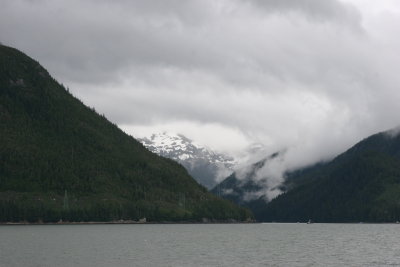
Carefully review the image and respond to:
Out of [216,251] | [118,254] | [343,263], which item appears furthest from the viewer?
[216,251]

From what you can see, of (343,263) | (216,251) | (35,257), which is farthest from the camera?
(216,251)

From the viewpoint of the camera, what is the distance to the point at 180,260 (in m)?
158

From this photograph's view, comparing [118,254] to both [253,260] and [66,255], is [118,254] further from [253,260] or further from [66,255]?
[253,260]

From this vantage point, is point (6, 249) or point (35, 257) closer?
point (35, 257)

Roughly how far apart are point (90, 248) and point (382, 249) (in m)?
92.8

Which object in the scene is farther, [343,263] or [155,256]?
[155,256]

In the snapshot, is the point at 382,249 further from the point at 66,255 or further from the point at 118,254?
Answer: the point at 66,255

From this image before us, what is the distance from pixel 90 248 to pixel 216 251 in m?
40.9

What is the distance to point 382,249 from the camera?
199m

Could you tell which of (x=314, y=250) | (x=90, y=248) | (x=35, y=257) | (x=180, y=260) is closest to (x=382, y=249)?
(x=314, y=250)

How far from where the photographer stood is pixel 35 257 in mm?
164875

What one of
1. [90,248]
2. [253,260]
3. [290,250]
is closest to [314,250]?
[290,250]

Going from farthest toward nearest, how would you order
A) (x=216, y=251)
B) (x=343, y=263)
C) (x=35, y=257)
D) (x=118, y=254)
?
(x=216, y=251), (x=118, y=254), (x=35, y=257), (x=343, y=263)

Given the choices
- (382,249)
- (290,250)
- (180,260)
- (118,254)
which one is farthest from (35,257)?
(382,249)
